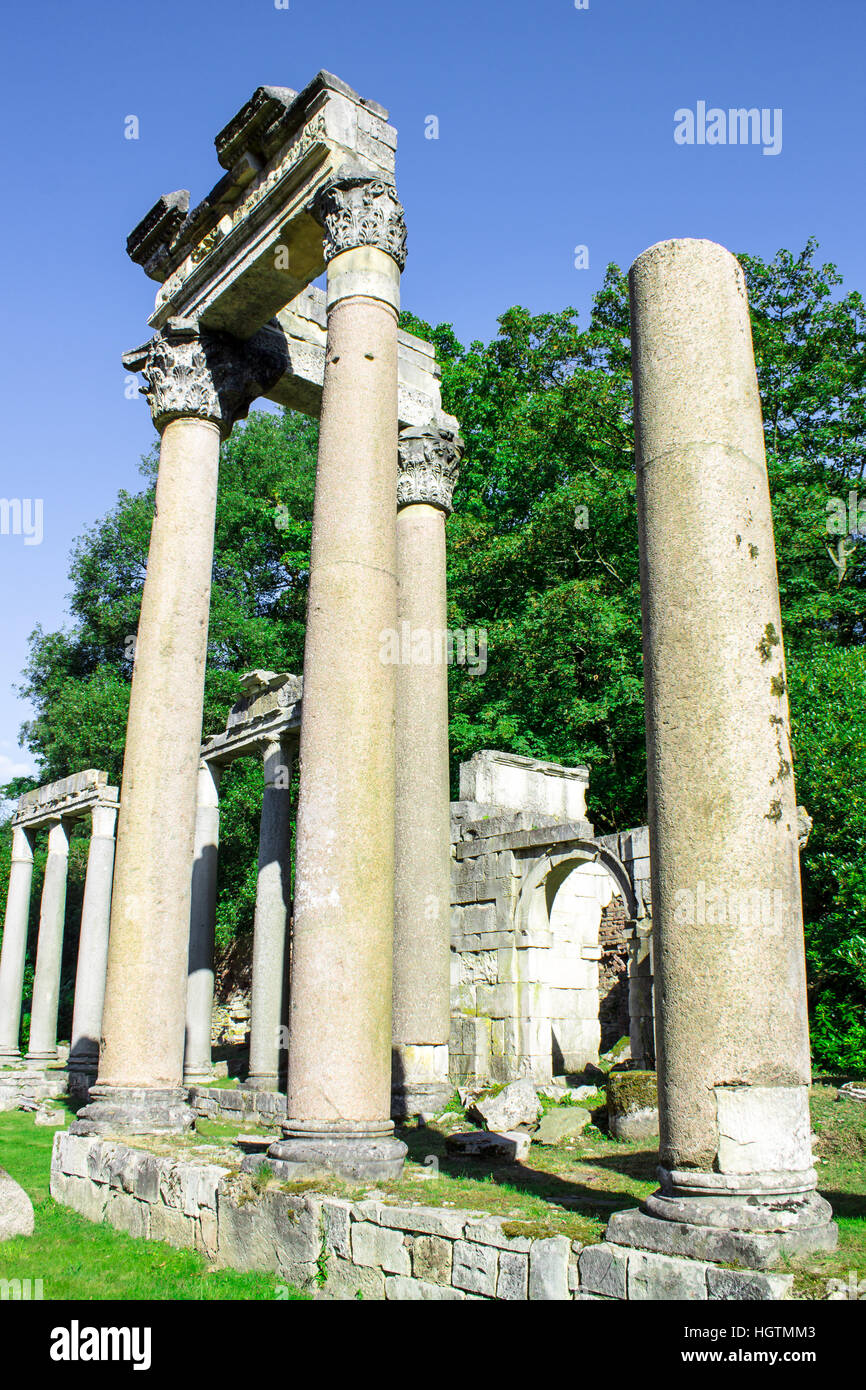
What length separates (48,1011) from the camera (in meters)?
25.8

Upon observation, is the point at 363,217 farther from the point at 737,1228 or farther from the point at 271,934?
the point at 271,934

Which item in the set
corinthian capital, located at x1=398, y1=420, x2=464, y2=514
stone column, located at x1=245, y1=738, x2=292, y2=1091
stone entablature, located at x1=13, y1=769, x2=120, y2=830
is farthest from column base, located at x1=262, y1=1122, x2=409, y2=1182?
stone entablature, located at x1=13, y1=769, x2=120, y2=830

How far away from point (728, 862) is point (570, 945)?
13378 mm

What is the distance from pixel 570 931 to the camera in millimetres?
18344

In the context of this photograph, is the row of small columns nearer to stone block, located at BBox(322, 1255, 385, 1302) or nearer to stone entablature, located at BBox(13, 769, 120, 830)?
stone entablature, located at BBox(13, 769, 120, 830)

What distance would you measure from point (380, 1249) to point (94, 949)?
748 inches

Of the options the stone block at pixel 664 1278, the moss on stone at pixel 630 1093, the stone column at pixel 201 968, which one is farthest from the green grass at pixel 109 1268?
the stone column at pixel 201 968

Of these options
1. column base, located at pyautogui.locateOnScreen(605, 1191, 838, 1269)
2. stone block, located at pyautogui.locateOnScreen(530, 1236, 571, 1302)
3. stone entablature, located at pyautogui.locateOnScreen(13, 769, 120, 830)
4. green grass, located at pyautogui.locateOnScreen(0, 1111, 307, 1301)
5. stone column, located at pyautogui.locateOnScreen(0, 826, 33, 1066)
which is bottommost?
green grass, located at pyautogui.locateOnScreen(0, 1111, 307, 1301)

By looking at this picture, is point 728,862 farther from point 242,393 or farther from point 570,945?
point 570,945

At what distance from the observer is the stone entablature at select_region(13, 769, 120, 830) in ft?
81.7

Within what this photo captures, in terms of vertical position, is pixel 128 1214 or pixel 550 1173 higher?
pixel 550 1173

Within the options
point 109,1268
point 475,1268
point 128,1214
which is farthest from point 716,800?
point 128,1214

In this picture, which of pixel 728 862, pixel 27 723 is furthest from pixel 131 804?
pixel 27 723

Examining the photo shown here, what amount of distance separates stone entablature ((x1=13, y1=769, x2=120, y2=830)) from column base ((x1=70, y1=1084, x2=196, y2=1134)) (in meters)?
14.9
